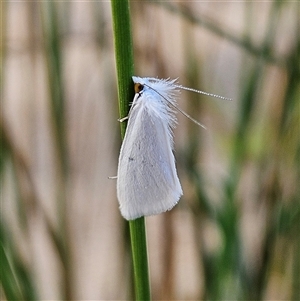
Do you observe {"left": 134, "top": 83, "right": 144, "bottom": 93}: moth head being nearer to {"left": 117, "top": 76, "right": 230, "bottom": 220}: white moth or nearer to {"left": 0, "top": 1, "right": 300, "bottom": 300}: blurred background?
{"left": 117, "top": 76, "right": 230, "bottom": 220}: white moth

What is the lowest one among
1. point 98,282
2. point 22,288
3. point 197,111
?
point 98,282

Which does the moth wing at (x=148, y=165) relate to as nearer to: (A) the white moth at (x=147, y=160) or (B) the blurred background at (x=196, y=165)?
(A) the white moth at (x=147, y=160)

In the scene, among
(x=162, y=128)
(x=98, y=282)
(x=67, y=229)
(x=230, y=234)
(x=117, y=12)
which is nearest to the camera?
(x=117, y=12)

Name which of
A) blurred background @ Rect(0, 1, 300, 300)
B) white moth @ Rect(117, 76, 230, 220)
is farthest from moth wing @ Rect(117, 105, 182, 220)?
blurred background @ Rect(0, 1, 300, 300)

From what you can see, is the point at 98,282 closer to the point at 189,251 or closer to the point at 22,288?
the point at 189,251

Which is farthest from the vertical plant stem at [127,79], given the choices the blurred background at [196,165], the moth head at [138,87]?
the blurred background at [196,165]

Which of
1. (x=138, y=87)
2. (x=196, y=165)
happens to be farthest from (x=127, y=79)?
(x=196, y=165)

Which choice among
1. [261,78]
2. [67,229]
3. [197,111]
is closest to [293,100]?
[261,78]

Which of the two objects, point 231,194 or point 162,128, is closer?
point 162,128

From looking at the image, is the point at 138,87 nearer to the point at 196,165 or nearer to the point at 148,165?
the point at 148,165
